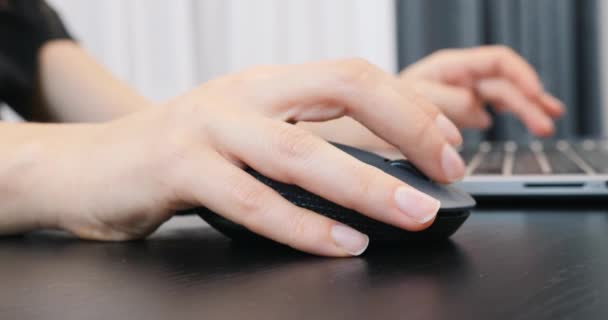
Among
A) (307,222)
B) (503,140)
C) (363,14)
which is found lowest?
(503,140)

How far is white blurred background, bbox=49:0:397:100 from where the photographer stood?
1971mm

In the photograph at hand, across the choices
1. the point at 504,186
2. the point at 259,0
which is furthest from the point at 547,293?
the point at 259,0

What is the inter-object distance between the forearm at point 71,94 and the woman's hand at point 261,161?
0.58 meters

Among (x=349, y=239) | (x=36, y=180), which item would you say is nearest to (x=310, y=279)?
(x=349, y=239)

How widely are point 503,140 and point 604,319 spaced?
1513mm

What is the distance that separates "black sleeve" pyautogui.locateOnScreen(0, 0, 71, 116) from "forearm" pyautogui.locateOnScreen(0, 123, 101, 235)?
49 centimetres

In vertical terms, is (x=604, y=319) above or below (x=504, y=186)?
above

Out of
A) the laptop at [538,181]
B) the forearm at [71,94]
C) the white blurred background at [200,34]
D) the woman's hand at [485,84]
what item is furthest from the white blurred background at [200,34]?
the laptop at [538,181]

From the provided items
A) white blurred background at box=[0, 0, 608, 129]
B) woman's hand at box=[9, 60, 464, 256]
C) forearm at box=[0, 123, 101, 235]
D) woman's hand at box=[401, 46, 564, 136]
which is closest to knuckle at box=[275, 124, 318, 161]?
woman's hand at box=[9, 60, 464, 256]

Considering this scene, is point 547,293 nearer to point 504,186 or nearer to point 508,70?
point 504,186

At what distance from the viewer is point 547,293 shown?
0.91ft

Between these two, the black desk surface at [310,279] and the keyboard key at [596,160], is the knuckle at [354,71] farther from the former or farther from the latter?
the keyboard key at [596,160]

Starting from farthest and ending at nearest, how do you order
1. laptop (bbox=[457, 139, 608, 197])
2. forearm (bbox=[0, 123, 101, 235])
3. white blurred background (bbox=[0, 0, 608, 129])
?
white blurred background (bbox=[0, 0, 608, 129]), laptop (bbox=[457, 139, 608, 197]), forearm (bbox=[0, 123, 101, 235])

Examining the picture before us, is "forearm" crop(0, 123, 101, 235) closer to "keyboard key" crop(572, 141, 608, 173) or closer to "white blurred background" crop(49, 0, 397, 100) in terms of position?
"keyboard key" crop(572, 141, 608, 173)
